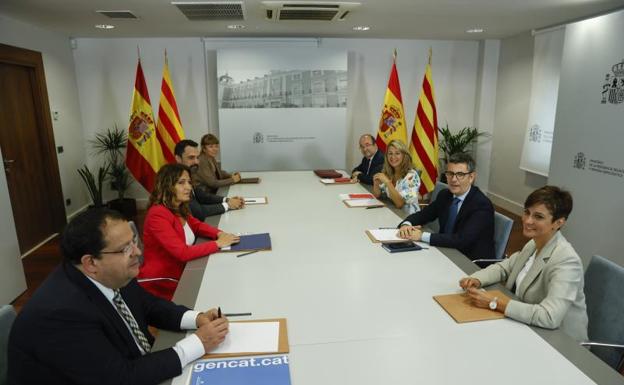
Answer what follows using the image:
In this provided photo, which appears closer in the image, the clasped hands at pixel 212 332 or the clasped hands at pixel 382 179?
the clasped hands at pixel 212 332

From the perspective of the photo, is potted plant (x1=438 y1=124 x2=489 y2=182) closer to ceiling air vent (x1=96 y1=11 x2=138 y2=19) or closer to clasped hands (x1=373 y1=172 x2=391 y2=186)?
clasped hands (x1=373 y1=172 x2=391 y2=186)

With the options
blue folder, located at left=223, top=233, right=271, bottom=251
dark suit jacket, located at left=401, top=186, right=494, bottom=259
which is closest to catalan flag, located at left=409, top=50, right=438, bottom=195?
dark suit jacket, located at left=401, top=186, right=494, bottom=259

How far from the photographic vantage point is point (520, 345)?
4.53ft

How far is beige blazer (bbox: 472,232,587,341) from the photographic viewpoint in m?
1.48

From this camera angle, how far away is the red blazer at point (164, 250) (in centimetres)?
215

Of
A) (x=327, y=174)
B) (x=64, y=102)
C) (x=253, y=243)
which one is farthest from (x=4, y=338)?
(x=64, y=102)

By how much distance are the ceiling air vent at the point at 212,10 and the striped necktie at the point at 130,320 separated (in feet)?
9.85

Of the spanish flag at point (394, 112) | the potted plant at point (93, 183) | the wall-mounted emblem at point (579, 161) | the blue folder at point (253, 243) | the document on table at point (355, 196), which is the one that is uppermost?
the spanish flag at point (394, 112)

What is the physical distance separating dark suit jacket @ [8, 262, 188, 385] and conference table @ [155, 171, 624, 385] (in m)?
0.12

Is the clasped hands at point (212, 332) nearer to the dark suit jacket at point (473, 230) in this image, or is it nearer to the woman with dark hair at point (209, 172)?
the dark suit jacket at point (473, 230)

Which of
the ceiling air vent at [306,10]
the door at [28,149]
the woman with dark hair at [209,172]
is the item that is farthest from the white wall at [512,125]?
the door at [28,149]

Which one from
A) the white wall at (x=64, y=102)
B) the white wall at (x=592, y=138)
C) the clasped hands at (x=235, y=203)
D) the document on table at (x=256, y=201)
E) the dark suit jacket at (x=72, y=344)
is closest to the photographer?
the dark suit jacket at (x=72, y=344)

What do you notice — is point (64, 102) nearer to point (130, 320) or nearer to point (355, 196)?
point (355, 196)

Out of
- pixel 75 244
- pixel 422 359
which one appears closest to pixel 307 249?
pixel 422 359
